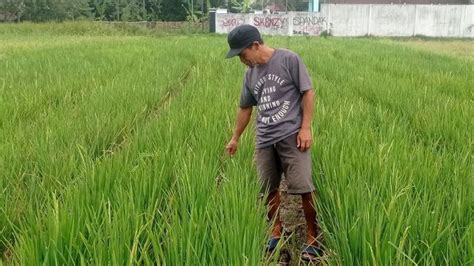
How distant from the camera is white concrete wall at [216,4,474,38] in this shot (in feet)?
83.4

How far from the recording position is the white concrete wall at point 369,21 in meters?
25.4

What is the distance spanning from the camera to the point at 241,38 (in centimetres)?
230

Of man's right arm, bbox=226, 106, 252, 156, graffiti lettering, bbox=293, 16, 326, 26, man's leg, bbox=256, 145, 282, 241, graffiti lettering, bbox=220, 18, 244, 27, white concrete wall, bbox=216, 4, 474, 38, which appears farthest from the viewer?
graffiti lettering, bbox=293, 16, 326, 26

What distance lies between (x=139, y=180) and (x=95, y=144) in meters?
1.29

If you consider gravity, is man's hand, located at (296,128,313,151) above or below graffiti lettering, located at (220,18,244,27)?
below

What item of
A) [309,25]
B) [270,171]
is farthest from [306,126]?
[309,25]

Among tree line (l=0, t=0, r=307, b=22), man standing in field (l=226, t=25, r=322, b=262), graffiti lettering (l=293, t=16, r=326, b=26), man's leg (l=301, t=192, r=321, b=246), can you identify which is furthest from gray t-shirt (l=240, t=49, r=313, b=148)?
tree line (l=0, t=0, r=307, b=22)

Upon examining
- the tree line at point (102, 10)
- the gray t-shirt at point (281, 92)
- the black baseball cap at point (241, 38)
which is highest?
the tree line at point (102, 10)

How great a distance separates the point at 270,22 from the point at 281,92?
81.3 ft

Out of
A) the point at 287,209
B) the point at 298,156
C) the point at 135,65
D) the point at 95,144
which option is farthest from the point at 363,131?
the point at 135,65

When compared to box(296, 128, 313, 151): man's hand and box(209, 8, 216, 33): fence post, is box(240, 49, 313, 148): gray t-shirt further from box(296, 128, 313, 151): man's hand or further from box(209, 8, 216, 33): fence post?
box(209, 8, 216, 33): fence post

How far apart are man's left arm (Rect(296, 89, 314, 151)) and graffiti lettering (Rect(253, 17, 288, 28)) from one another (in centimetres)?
2470

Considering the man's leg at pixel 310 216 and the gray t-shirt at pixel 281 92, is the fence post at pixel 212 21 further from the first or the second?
the man's leg at pixel 310 216

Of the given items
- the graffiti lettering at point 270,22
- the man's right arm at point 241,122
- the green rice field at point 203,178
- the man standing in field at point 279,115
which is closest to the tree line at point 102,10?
the graffiti lettering at point 270,22
